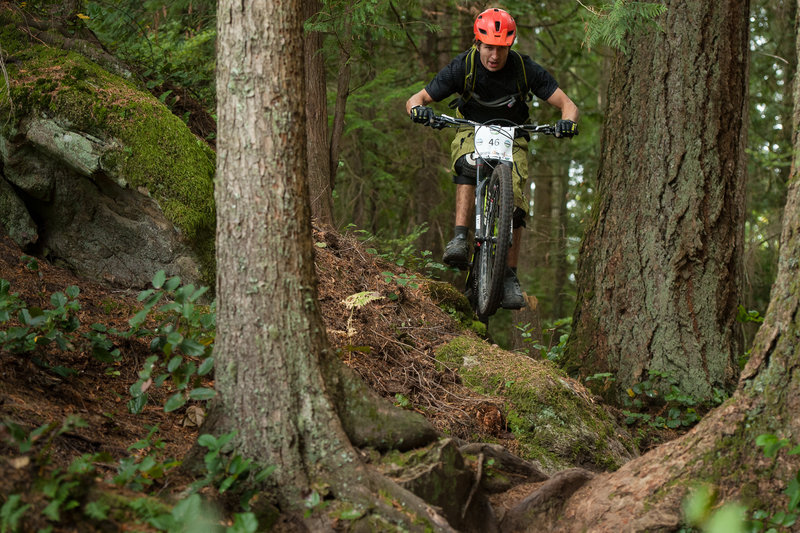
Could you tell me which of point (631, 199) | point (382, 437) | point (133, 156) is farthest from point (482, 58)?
point (382, 437)

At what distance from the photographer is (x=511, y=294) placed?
19.2 feet

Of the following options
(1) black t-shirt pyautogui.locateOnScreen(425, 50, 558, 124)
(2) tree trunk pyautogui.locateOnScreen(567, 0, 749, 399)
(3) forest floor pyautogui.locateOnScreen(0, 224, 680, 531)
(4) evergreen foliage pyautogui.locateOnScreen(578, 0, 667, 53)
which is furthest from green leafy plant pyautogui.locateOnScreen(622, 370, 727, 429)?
(4) evergreen foliage pyautogui.locateOnScreen(578, 0, 667, 53)

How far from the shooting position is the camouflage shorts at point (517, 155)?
5.93m

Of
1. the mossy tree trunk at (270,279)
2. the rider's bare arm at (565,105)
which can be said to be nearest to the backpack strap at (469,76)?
the rider's bare arm at (565,105)

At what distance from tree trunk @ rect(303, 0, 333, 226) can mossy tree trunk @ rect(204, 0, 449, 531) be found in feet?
11.7

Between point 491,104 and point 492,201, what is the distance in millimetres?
875

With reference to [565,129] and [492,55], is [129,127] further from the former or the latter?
[565,129]

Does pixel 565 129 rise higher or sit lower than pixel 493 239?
higher

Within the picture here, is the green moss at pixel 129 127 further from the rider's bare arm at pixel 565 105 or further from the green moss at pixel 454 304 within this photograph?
the rider's bare arm at pixel 565 105

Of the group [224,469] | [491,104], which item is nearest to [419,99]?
[491,104]

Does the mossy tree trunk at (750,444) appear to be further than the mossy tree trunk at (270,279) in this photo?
No

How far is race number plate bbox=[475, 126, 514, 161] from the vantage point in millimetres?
5867

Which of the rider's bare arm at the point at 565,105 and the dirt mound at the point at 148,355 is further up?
the rider's bare arm at the point at 565,105

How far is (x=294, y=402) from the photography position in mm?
3043
